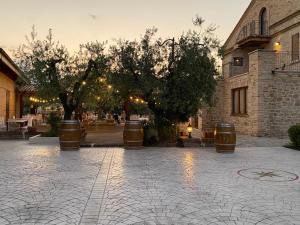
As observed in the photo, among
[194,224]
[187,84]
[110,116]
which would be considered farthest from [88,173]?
[110,116]

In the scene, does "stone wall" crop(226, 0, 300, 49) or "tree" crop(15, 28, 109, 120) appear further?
"stone wall" crop(226, 0, 300, 49)

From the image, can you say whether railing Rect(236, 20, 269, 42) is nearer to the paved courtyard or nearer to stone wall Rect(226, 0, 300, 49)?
stone wall Rect(226, 0, 300, 49)

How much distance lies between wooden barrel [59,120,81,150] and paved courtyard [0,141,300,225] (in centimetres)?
100

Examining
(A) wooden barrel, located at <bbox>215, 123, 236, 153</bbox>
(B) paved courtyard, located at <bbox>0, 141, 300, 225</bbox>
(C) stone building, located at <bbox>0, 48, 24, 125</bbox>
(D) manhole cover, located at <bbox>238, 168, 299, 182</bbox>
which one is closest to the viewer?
(B) paved courtyard, located at <bbox>0, 141, 300, 225</bbox>

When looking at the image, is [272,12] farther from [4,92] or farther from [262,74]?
[4,92]

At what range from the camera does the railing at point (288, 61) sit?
69.3 ft

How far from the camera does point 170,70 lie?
13.3 meters

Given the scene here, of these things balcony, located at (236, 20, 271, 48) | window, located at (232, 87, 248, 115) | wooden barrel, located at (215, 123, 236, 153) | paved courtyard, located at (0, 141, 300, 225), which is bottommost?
paved courtyard, located at (0, 141, 300, 225)

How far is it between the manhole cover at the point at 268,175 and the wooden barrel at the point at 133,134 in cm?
470

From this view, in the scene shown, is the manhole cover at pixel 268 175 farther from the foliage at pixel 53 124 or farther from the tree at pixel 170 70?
the foliage at pixel 53 124

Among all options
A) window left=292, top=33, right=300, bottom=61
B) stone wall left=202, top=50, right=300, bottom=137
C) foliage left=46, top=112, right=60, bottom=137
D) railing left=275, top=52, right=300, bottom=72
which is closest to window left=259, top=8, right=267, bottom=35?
window left=292, top=33, right=300, bottom=61

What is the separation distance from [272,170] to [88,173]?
432 cm

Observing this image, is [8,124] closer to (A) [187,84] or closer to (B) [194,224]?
(A) [187,84]

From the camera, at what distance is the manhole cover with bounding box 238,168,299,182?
771 centimetres
